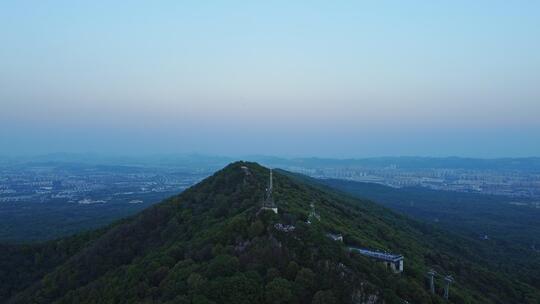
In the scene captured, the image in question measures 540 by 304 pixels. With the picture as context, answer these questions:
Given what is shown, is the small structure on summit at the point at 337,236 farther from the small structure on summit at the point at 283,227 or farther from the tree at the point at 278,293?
the tree at the point at 278,293

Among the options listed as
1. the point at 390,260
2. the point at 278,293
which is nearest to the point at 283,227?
the point at 278,293

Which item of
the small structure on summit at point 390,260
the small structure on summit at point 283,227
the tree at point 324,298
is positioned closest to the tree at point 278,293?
the tree at point 324,298

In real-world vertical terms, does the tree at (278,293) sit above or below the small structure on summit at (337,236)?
below

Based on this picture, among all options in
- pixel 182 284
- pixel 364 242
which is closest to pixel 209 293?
pixel 182 284

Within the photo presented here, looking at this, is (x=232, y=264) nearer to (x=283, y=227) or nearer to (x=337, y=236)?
(x=283, y=227)

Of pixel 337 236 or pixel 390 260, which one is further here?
pixel 337 236

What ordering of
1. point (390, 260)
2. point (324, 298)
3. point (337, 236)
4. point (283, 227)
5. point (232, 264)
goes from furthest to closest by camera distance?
point (337, 236) < point (390, 260) < point (283, 227) < point (232, 264) < point (324, 298)

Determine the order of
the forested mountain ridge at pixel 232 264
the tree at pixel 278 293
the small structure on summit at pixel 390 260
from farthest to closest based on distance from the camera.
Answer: the small structure on summit at pixel 390 260
the forested mountain ridge at pixel 232 264
the tree at pixel 278 293

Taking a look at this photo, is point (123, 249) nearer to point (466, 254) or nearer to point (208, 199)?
point (208, 199)

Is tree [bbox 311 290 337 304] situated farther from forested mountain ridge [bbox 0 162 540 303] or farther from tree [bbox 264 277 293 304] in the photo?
tree [bbox 264 277 293 304]
